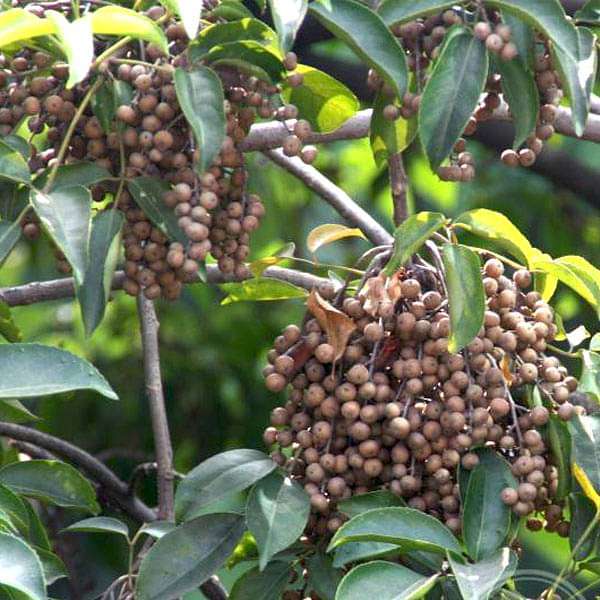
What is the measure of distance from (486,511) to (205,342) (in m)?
1.63

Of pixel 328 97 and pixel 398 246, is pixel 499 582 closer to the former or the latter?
pixel 398 246

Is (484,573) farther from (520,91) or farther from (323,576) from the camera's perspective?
(520,91)

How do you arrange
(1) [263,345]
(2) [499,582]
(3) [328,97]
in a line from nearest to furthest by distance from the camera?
(2) [499,582] → (3) [328,97] → (1) [263,345]

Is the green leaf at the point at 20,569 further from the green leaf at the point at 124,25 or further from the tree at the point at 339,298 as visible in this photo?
A: the green leaf at the point at 124,25

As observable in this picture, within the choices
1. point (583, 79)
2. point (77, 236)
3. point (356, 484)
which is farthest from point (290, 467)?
point (583, 79)

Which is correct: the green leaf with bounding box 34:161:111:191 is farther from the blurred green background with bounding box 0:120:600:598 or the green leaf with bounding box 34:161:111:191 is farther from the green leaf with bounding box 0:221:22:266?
the blurred green background with bounding box 0:120:600:598

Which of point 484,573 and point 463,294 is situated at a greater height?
point 463,294

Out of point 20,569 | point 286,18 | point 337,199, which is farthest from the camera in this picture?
point 337,199

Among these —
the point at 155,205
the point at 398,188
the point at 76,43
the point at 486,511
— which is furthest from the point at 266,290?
the point at 76,43

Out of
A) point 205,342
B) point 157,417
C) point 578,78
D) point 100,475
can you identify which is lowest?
point 205,342

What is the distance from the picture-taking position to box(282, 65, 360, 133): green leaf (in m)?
1.55

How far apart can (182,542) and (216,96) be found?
0.42m

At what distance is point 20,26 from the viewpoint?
1.27 metres

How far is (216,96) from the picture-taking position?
52.2 inches
